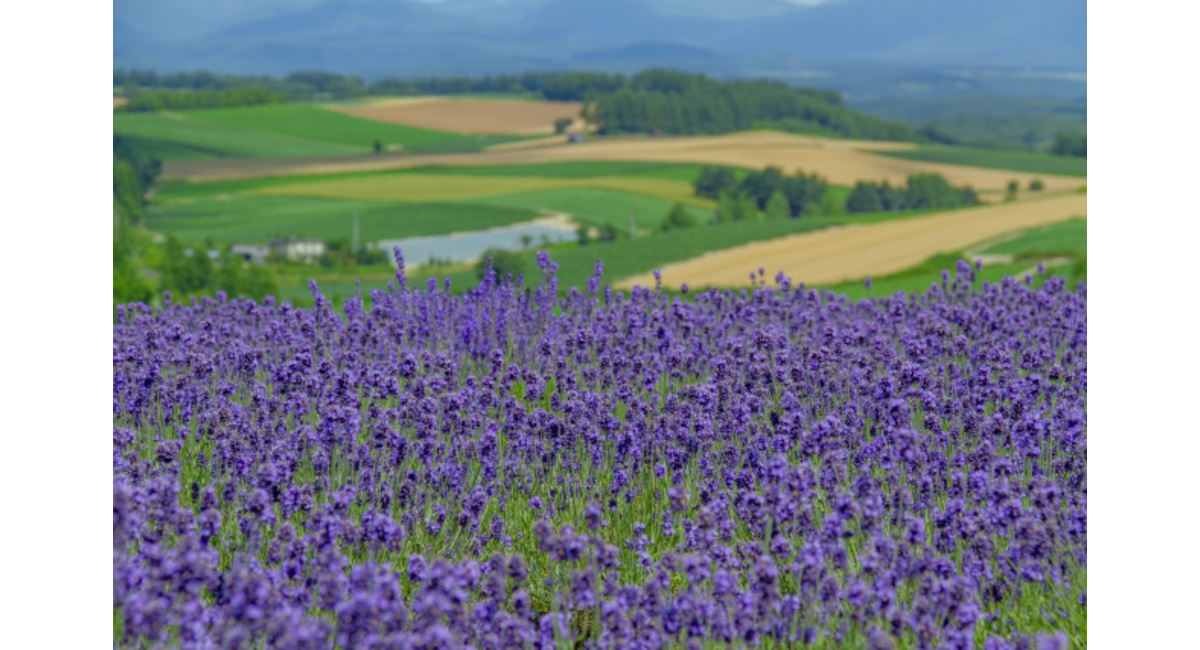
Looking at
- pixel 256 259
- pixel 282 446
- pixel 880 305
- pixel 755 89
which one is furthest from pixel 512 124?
pixel 282 446

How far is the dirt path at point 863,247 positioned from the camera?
15883mm

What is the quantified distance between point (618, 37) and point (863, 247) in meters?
82.7

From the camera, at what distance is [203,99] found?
41.5 meters

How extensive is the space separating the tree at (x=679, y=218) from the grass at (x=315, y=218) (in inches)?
120

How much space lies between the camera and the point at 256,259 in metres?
21.9

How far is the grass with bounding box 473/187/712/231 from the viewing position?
2594 centimetres

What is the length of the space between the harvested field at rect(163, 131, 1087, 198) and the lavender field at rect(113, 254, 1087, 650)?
25323mm

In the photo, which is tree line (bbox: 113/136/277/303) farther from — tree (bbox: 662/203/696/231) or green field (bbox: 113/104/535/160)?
tree (bbox: 662/203/696/231)

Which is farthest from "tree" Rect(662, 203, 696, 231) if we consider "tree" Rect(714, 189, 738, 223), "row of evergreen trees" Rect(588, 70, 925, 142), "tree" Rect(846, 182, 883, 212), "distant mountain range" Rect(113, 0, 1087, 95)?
"distant mountain range" Rect(113, 0, 1087, 95)

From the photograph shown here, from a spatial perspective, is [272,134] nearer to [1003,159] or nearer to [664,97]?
[664,97]

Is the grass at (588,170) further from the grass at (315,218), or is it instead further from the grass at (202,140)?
the grass at (202,140)

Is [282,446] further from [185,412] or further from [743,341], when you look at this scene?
[743,341]

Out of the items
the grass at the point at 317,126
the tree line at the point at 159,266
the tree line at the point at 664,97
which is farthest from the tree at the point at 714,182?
the tree line at the point at 159,266

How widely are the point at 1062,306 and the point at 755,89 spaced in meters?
37.6
